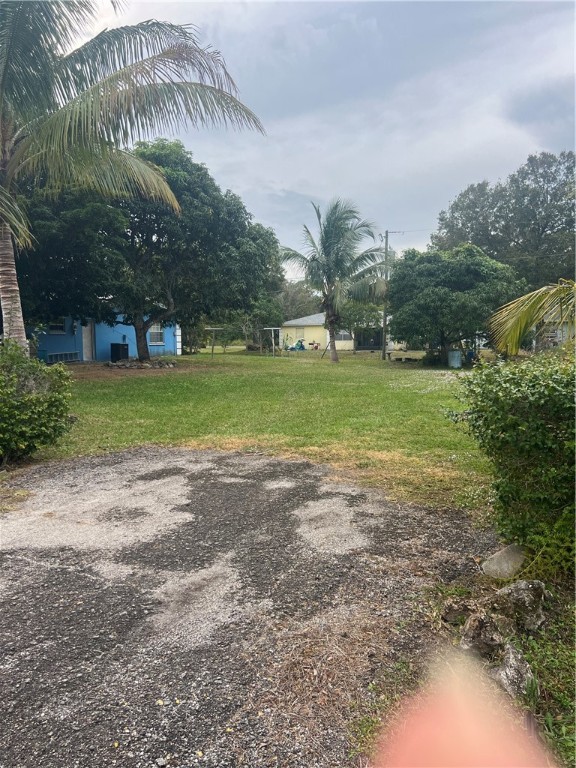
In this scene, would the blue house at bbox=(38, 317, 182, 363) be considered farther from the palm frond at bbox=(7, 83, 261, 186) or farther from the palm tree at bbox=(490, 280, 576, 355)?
the palm tree at bbox=(490, 280, 576, 355)

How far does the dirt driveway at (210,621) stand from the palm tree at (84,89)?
5.41 meters

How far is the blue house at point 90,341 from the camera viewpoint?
18703 millimetres

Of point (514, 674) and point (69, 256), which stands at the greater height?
point (69, 256)

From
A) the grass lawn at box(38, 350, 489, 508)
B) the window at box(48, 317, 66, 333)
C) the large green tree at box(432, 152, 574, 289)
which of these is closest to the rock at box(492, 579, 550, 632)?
the grass lawn at box(38, 350, 489, 508)

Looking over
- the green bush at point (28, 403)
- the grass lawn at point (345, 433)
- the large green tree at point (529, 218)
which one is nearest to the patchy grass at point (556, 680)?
the grass lawn at point (345, 433)

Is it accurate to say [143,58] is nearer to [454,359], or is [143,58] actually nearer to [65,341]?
[65,341]

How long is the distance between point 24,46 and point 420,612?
867 centimetres

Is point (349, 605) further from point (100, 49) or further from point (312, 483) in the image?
point (100, 49)

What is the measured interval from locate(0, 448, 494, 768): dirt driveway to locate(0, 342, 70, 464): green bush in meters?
1.32

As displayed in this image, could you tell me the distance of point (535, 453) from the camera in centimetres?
261

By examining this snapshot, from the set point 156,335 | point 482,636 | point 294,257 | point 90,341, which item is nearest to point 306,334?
point 156,335

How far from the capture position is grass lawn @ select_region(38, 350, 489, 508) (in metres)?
4.75

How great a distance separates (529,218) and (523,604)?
3501cm

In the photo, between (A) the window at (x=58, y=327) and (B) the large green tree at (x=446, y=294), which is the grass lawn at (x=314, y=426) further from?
(B) the large green tree at (x=446, y=294)
